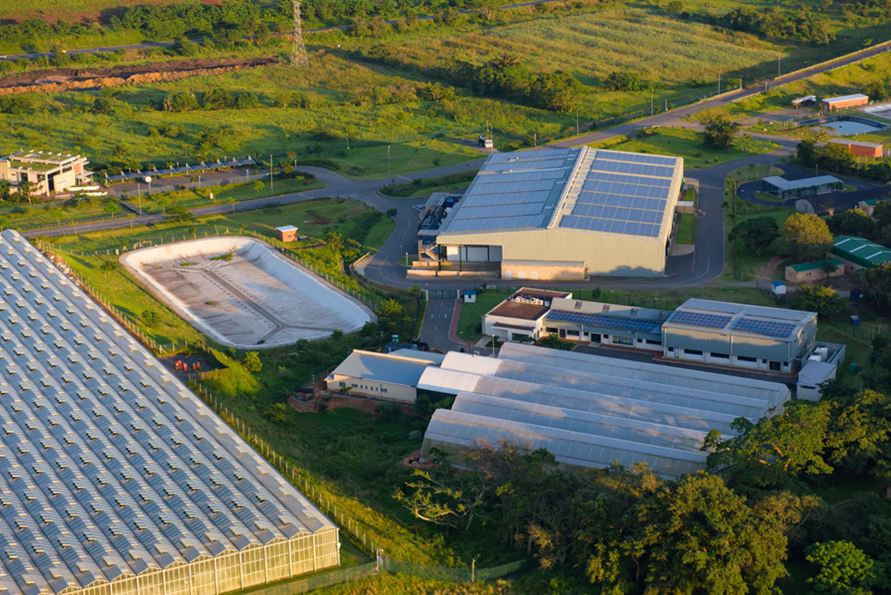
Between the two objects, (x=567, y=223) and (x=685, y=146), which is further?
(x=685, y=146)

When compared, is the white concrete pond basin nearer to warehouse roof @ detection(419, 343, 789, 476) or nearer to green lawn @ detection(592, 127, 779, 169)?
warehouse roof @ detection(419, 343, 789, 476)

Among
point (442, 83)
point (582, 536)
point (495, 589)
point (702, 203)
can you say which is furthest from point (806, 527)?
point (442, 83)

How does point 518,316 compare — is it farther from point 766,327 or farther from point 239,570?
point 239,570

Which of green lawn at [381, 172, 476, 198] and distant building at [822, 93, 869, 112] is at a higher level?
distant building at [822, 93, 869, 112]

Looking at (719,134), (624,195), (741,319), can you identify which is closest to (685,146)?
(719,134)

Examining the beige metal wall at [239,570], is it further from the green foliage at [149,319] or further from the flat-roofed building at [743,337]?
the green foliage at [149,319]

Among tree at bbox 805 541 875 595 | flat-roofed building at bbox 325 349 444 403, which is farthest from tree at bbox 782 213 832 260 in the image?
tree at bbox 805 541 875 595

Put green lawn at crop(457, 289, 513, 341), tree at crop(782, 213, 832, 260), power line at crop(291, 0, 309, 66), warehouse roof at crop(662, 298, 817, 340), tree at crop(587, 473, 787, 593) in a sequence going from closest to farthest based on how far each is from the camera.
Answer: tree at crop(587, 473, 787, 593)
warehouse roof at crop(662, 298, 817, 340)
green lawn at crop(457, 289, 513, 341)
tree at crop(782, 213, 832, 260)
power line at crop(291, 0, 309, 66)
